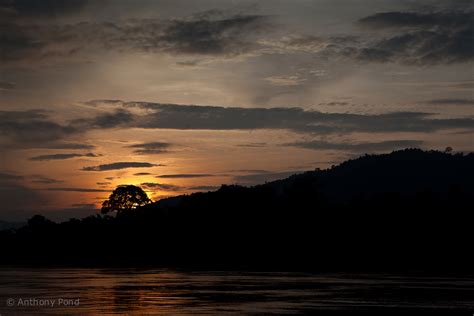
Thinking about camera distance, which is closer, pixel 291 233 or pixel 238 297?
pixel 238 297

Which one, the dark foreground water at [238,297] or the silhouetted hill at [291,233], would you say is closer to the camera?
the dark foreground water at [238,297]

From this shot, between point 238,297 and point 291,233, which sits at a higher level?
point 291,233

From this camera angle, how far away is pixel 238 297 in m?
53.9

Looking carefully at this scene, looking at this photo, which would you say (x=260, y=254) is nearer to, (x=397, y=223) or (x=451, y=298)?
(x=397, y=223)

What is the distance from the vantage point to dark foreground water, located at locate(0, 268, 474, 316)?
1786 inches

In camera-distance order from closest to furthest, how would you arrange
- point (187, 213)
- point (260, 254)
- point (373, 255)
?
point (373, 255), point (260, 254), point (187, 213)

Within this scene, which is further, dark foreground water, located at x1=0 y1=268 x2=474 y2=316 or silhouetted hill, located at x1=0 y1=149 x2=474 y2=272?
silhouetted hill, located at x1=0 y1=149 x2=474 y2=272

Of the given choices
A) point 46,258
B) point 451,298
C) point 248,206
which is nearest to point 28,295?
point 451,298

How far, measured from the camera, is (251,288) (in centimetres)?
6372

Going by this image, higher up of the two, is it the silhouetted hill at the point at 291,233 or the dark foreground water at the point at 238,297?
the silhouetted hill at the point at 291,233

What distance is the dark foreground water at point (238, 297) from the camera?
1786 inches

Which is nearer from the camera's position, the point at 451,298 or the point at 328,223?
the point at 451,298

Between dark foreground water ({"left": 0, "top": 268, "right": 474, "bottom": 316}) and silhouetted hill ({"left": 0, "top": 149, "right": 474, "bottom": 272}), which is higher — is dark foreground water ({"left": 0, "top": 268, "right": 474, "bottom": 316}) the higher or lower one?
the lower one

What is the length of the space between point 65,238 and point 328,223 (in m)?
76.9
